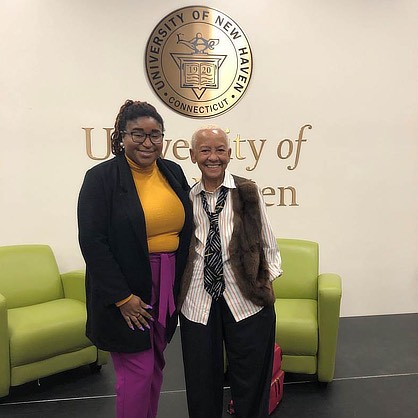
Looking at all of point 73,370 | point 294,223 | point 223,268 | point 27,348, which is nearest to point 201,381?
point 223,268

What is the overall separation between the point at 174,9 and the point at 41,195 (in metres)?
1.77

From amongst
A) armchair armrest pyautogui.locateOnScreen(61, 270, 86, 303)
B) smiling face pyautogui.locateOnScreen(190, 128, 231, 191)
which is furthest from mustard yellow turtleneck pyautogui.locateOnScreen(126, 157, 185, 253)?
armchair armrest pyautogui.locateOnScreen(61, 270, 86, 303)

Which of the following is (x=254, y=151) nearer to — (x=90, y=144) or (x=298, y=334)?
(x=90, y=144)

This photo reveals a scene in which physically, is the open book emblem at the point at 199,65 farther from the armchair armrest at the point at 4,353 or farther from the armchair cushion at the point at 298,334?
the armchair armrest at the point at 4,353

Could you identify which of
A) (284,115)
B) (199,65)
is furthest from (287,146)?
(199,65)

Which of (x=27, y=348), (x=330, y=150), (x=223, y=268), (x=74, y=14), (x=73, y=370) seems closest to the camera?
(x=223, y=268)

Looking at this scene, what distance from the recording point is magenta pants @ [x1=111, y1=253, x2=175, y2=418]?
6.17 feet

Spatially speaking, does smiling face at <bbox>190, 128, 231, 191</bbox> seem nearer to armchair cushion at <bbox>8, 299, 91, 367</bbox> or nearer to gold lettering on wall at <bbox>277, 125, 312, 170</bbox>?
armchair cushion at <bbox>8, 299, 91, 367</bbox>

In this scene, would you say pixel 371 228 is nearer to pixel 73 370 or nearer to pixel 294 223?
pixel 294 223

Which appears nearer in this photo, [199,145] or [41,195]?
[199,145]

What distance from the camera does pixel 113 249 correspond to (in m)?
1.79

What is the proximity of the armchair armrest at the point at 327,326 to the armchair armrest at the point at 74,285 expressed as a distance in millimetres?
1574

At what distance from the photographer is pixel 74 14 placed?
3.54m

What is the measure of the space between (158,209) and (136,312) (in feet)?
1.33
